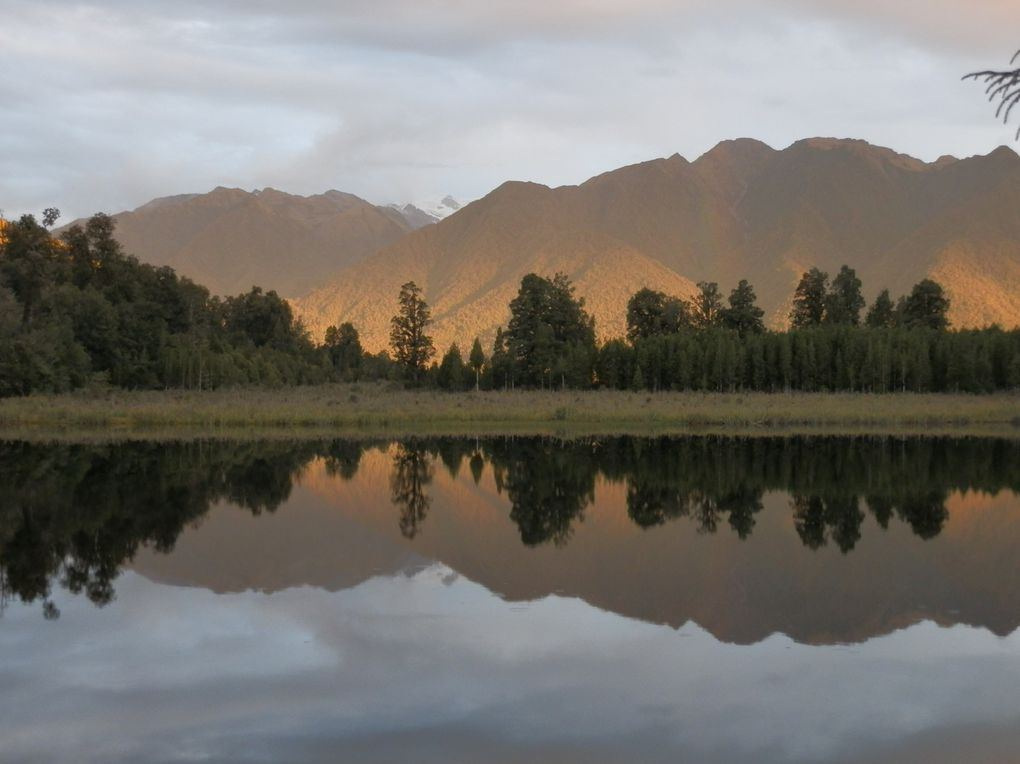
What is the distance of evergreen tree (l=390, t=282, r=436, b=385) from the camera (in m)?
76.3

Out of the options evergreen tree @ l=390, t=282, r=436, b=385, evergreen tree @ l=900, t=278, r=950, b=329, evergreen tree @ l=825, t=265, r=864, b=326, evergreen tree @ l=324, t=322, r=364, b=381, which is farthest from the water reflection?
evergreen tree @ l=324, t=322, r=364, b=381

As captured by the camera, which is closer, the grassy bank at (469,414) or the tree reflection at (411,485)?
the tree reflection at (411,485)

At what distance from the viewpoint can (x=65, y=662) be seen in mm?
9227

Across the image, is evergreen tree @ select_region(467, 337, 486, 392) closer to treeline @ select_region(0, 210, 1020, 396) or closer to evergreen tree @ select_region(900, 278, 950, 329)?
treeline @ select_region(0, 210, 1020, 396)

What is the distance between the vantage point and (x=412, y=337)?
7638 centimetres

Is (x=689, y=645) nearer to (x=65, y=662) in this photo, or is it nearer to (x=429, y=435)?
(x=65, y=662)

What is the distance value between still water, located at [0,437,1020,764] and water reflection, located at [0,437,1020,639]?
0.41 feet

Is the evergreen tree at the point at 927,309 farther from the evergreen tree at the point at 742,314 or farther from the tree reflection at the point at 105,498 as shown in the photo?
the tree reflection at the point at 105,498

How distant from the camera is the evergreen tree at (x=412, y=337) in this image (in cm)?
7631

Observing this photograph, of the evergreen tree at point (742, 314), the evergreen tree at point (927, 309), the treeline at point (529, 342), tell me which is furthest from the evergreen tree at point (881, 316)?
the evergreen tree at point (742, 314)

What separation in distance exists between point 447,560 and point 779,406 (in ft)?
140

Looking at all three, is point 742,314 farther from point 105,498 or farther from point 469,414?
point 105,498

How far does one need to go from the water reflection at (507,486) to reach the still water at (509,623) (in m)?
0.12

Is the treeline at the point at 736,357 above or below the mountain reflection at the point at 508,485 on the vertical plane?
above
